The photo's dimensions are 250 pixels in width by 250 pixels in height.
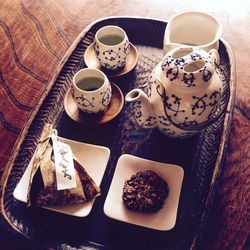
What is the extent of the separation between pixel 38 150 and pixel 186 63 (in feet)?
1.27

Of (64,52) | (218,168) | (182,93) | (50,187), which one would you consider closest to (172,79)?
(182,93)

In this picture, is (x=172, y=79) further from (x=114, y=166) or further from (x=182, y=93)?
(x=114, y=166)

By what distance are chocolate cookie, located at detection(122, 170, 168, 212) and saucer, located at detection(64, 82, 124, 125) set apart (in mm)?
182

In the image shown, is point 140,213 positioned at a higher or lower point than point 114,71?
lower

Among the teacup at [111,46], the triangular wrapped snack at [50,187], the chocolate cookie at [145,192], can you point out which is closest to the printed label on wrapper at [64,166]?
the triangular wrapped snack at [50,187]

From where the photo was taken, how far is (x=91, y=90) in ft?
3.09

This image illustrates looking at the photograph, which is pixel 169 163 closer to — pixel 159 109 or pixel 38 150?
pixel 159 109

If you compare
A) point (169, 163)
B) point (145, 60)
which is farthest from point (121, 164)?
point (145, 60)

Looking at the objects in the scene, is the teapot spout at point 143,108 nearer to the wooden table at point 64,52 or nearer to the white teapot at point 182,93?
the white teapot at point 182,93

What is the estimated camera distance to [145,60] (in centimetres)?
109

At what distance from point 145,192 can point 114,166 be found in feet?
0.42

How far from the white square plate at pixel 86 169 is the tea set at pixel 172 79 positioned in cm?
10

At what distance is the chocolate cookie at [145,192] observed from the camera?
0.80 m

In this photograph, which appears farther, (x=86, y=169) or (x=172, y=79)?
(x=86, y=169)
